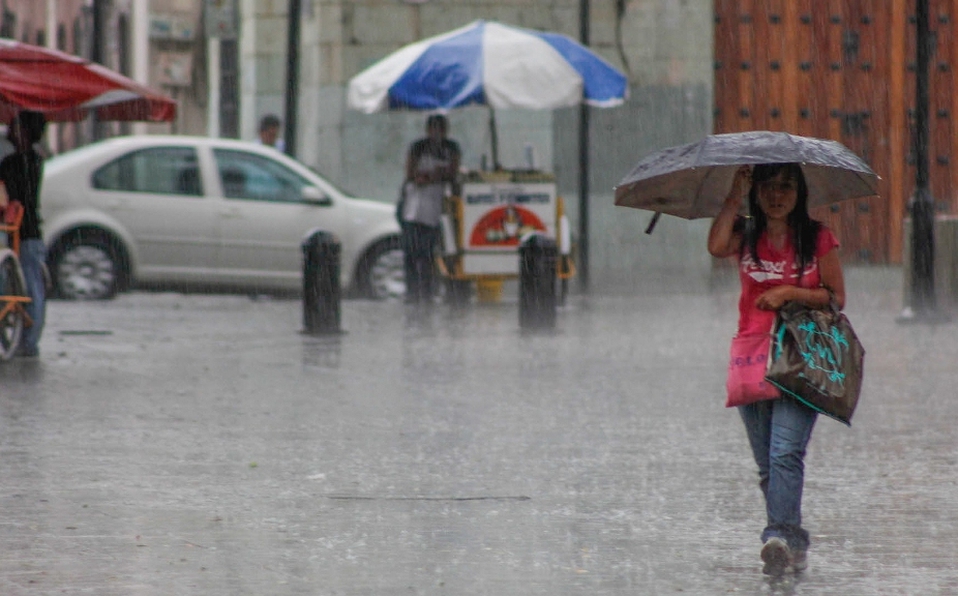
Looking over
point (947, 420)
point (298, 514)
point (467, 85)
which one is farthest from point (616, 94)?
→ point (298, 514)

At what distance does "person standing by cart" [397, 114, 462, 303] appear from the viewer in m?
18.0

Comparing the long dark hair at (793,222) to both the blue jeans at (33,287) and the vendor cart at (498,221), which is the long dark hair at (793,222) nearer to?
the blue jeans at (33,287)

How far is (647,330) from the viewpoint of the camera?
15.4 m

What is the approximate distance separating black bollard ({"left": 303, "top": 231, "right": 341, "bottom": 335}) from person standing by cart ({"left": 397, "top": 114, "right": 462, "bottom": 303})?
9.01 ft

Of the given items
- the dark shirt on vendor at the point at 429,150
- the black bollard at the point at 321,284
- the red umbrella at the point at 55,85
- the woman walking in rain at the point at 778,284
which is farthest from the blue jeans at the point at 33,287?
the woman walking in rain at the point at 778,284

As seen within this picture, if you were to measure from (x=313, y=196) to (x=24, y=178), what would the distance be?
222 inches

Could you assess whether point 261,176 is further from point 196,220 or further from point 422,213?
point 422,213

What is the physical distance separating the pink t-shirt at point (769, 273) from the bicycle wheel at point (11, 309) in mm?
7380

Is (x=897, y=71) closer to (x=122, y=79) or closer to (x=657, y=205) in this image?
(x=122, y=79)

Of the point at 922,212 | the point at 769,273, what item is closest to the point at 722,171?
the point at 769,273

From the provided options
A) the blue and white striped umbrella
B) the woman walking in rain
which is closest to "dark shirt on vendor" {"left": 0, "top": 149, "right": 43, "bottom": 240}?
the blue and white striped umbrella

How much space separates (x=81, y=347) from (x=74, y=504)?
654 cm

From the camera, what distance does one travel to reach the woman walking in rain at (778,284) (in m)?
6.28

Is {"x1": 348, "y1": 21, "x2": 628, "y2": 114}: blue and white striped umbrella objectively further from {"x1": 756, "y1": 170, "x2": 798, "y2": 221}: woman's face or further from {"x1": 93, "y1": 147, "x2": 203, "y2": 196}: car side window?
{"x1": 756, "y1": 170, "x2": 798, "y2": 221}: woman's face
